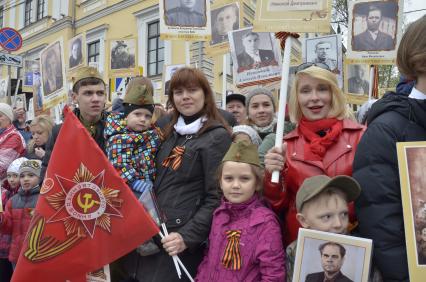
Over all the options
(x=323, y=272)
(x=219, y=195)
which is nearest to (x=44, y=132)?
(x=219, y=195)

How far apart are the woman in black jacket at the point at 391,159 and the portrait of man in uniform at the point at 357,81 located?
5.56 metres

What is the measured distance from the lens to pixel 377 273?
1.82 meters

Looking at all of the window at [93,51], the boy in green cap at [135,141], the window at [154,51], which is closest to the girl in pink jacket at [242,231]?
the boy in green cap at [135,141]

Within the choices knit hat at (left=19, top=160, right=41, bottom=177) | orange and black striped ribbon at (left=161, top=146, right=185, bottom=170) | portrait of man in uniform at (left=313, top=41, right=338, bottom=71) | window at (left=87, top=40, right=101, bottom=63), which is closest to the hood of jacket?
orange and black striped ribbon at (left=161, top=146, right=185, bottom=170)

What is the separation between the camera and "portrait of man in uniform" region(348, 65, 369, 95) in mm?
7202

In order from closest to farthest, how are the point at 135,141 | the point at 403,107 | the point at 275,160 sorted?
1. the point at 403,107
2. the point at 275,160
3. the point at 135,141

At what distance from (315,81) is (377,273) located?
3.22 feet

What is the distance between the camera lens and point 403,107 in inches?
69.1

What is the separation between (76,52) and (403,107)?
5.64 metres

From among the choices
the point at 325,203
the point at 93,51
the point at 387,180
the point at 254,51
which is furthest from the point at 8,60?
the point at 93,51

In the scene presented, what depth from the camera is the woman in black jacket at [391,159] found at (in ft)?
5.52

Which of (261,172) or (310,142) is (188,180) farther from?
(310,142)

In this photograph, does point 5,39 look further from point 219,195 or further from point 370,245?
point 370,245

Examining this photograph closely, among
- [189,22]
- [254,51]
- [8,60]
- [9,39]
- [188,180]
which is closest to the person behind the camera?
[188,180]
